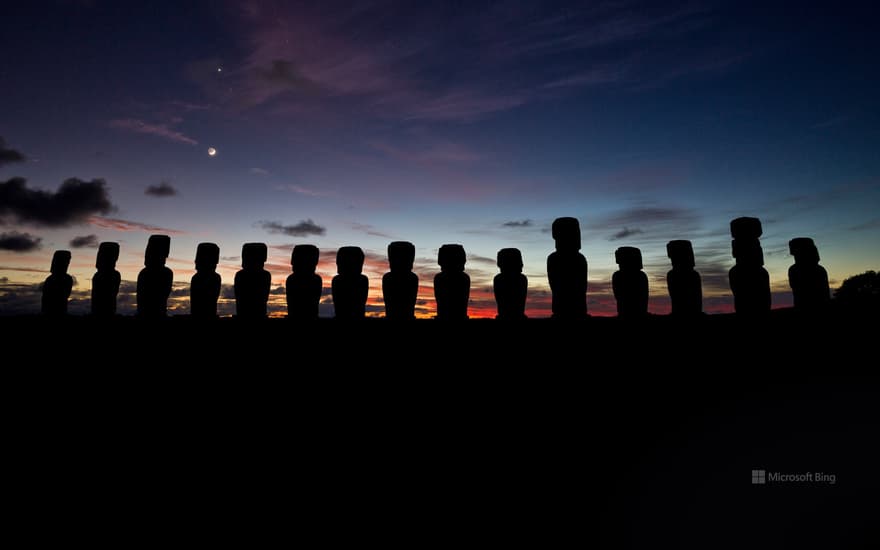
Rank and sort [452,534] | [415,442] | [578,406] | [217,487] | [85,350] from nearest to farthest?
[452,534] < [217,487] < [415,442] < [578,406] < [85,350]

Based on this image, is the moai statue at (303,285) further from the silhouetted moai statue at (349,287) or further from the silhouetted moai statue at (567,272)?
the silhouetted moai statue at (567,272)

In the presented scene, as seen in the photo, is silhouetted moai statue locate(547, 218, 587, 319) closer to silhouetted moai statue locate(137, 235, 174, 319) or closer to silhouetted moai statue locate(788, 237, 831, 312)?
silhouetted moai statue locate(788, 237, 831, 312)

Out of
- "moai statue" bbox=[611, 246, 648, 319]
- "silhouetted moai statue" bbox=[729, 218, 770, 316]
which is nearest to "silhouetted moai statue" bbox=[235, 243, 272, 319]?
"moai statue" bbox=[611, 246, 648, 319]

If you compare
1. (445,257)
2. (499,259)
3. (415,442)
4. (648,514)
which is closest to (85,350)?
(415,442)

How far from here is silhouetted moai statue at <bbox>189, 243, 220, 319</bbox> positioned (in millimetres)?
8016

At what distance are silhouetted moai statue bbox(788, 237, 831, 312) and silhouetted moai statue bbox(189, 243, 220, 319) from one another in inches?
340

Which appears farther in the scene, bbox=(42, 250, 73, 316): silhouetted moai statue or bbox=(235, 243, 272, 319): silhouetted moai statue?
bbox=(42, 250, 73, 316): silhouetted moai statue

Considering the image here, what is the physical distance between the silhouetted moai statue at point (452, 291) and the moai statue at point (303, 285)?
1.65m

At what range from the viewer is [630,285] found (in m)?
8.06

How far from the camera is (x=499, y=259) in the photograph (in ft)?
27.0

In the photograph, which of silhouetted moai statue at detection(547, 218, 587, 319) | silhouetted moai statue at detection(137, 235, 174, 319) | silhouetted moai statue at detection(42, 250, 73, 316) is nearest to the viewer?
silhouetted moai statue at detection(547, 218, 587, 319)

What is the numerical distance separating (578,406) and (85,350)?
5.72m

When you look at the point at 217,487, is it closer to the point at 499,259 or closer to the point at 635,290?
the point at 499,259

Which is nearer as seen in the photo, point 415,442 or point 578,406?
point 415,442
